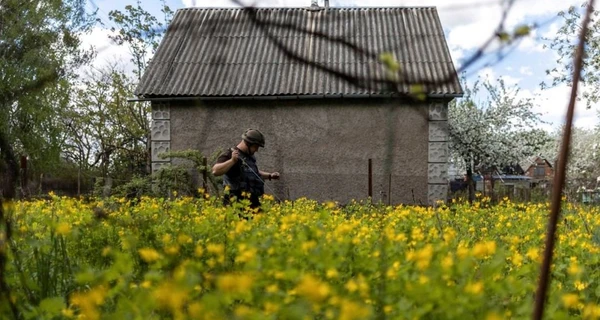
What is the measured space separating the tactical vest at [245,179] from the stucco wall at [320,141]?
639cm

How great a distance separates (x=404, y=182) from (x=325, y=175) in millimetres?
1563

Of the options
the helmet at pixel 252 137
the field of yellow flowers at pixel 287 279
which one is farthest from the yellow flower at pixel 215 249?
the helmet at pixel 252 137

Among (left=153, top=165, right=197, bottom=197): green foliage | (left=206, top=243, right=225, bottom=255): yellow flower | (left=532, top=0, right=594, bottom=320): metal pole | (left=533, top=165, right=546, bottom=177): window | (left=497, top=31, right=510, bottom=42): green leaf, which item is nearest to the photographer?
(left=532, top=0, right=594, bottom=320): metal pole

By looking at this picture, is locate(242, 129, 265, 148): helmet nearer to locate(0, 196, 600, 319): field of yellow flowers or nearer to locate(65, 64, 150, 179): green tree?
locate(0, 196, 600, 319): field of yellow flowers

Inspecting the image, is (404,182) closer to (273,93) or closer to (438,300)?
(273,93)

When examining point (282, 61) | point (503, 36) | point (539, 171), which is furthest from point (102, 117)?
point (539, 171)

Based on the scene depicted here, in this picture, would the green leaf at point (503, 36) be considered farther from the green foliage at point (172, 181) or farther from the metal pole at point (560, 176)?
the green foliage at point (172, 181)

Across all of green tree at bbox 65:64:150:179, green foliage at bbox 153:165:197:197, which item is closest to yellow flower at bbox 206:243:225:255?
green foliage at bbox 153:165:197:197

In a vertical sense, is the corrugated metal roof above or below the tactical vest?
above

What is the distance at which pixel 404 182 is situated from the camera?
12570 millimetres

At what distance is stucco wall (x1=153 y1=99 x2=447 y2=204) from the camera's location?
1266 centimetres

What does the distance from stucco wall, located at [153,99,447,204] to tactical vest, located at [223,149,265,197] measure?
6392 mm

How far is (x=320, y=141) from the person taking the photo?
508 inches

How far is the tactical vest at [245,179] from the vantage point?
5.96m
